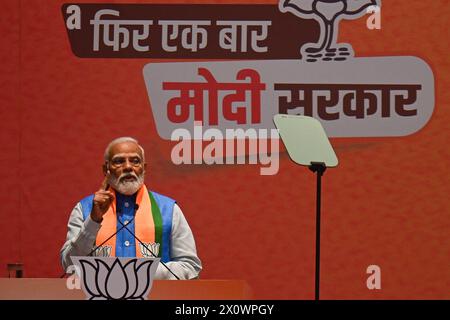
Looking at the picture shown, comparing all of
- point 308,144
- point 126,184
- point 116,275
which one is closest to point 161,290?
point 116,275

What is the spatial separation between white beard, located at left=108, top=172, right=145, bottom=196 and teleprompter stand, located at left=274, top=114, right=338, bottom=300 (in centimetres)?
59

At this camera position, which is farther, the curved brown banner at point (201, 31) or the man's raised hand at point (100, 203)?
the curved brown banner at point (201, 31)

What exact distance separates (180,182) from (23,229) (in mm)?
718

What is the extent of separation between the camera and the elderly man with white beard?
403cm

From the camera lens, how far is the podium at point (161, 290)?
2943mm

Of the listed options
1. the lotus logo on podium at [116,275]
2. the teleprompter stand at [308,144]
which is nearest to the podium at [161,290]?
the lotus logo on podium at [116,275]

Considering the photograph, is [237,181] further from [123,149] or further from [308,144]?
[308,144]

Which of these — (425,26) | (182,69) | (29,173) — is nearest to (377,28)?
(425,26)

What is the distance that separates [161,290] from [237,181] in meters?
2.01

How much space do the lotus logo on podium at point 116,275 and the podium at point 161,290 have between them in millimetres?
45

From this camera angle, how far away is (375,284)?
4.91 m

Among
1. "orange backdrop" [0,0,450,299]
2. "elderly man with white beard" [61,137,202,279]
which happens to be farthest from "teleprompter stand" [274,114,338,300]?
"orange backdrop" [0,0,450,299]

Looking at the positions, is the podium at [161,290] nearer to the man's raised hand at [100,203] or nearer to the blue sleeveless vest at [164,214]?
the man's raised hand at [100,203]
